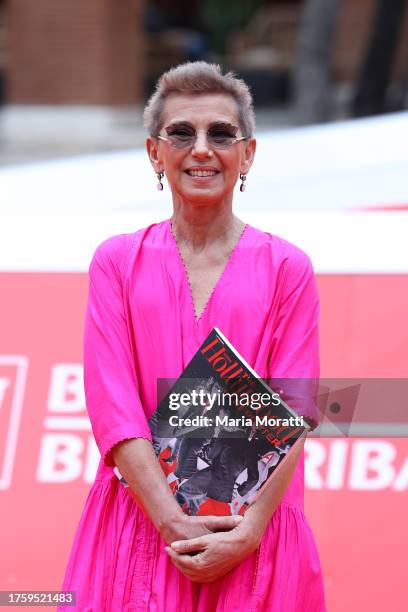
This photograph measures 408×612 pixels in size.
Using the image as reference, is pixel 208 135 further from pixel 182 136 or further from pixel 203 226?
pixel 203 226

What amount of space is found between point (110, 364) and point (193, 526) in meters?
0.35

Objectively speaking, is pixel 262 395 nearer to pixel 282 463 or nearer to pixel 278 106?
pixel 282 463

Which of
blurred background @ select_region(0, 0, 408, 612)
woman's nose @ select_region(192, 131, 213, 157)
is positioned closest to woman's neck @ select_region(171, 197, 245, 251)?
woman's nose @ select_region(192, 131, 213, 157)

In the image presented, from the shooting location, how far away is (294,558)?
2070 millimetres

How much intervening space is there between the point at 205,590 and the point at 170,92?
960 mm

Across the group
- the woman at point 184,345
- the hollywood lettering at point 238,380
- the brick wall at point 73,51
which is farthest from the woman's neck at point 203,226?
the brick wall at point 73,51

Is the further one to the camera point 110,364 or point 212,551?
point 110,364

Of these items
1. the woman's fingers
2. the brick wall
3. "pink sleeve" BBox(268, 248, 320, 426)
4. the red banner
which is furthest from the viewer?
the brick wall

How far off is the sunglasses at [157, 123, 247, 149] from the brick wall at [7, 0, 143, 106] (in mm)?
14728

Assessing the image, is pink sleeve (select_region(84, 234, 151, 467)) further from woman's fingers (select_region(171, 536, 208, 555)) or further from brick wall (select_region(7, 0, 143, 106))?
brick wall (select_region(7, 0, 143, 106))

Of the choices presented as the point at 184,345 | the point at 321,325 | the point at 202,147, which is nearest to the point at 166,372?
the point at 184,345

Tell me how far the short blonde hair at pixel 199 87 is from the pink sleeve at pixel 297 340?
0.99 ft

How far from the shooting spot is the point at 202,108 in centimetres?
208

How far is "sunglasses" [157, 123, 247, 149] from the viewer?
2.08m
